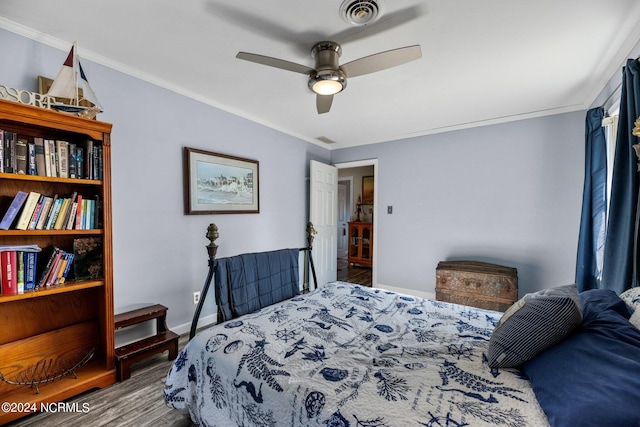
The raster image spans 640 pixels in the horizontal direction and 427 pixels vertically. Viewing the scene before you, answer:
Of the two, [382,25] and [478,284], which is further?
[478,284]

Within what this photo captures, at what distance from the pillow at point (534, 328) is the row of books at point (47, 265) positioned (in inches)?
96.9

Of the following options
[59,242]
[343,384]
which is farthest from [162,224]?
[343,384]

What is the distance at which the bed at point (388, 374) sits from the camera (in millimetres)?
824

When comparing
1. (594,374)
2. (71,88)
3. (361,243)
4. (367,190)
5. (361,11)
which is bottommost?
(361,243)

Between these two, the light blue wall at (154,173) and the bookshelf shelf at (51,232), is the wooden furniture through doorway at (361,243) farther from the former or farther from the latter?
the bookshelf shelf at (51,232)

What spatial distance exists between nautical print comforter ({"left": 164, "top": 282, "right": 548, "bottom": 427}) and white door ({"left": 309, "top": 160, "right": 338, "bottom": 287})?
2347mm

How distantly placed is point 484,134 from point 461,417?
3423mm

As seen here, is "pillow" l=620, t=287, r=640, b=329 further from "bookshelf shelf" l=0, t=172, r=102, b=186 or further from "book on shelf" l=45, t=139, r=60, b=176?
"book on shelf" l=45, t=139, r=60, b=176

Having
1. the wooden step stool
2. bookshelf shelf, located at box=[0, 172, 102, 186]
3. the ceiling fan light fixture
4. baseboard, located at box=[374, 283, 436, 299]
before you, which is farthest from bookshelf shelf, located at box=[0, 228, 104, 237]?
baseboard, located at box=[374, 283, 436, 299]

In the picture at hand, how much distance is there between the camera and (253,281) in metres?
1.91

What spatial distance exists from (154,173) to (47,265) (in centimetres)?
99

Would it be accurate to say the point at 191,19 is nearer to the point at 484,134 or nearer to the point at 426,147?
the point at 426,147

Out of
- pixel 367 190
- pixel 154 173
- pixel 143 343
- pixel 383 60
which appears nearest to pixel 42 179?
pixel 154 173

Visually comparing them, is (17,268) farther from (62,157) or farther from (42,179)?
(62,157)
